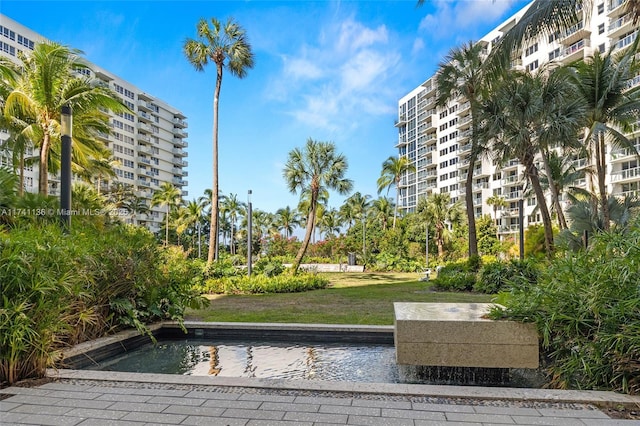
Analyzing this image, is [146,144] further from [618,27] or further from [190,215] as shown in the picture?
[618,27]

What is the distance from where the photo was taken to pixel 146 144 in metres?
74.9

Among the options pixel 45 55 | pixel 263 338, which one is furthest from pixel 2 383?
pixel 45 55

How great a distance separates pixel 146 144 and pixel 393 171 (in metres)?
47.2

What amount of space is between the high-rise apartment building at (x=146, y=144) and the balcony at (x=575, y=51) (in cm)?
5415

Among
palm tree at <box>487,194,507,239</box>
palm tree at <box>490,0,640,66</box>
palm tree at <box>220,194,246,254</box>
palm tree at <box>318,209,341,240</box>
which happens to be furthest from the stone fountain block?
palm tree at <box>220,194,246,254</box>

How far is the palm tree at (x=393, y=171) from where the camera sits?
51312 millimetres

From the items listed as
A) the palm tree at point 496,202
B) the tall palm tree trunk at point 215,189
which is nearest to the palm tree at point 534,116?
the tall palm tree trunk at point 215,189

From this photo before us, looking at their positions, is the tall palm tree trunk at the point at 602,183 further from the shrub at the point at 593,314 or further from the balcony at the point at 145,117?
the balcony at the point at 145,117

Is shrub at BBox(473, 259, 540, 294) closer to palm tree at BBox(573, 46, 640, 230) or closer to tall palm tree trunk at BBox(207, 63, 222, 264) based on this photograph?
palm tree at BBox(573, 46, 640, 230)

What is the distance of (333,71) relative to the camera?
1423cm

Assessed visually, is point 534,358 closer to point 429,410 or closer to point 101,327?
point 429,410

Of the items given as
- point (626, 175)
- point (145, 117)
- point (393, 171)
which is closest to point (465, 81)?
point (626, 175)

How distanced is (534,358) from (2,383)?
5391 mm

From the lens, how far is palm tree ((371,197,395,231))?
5206cm
